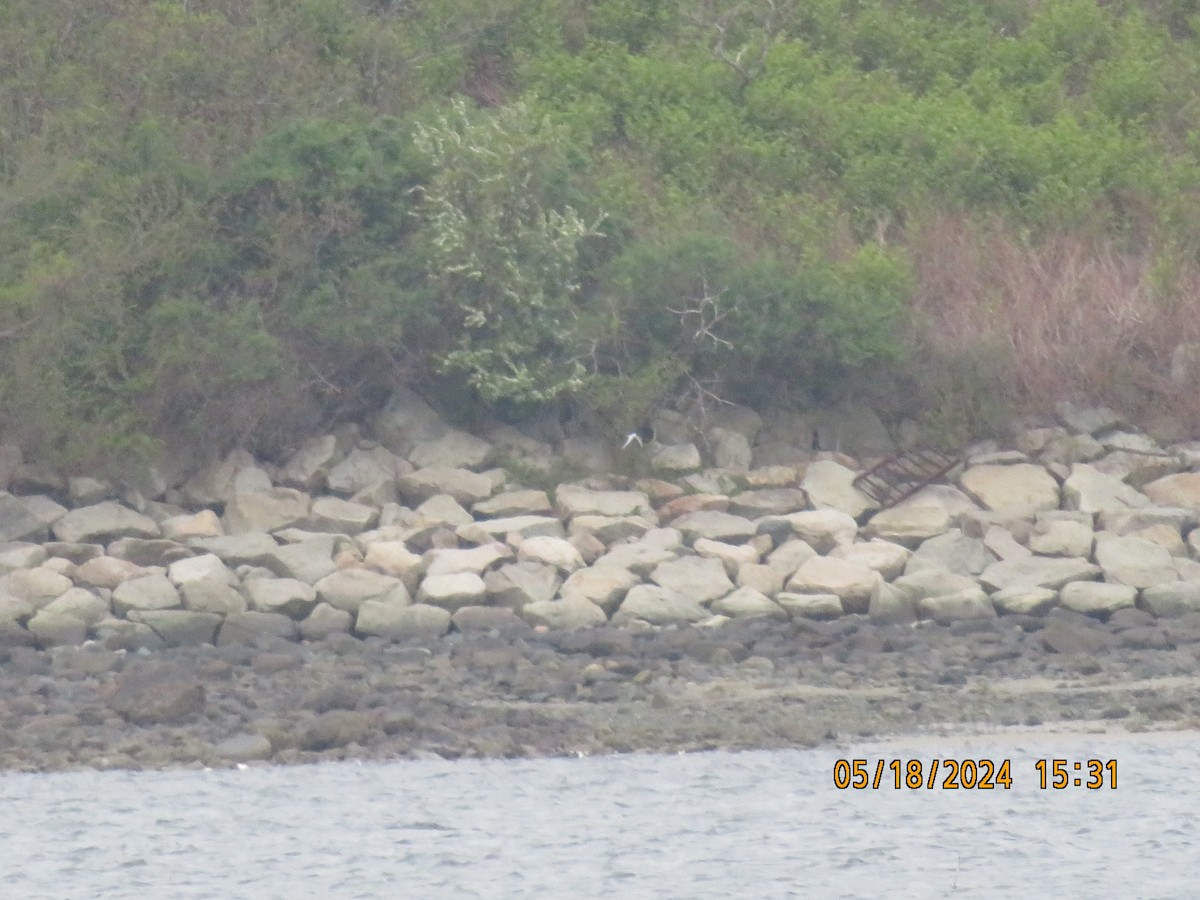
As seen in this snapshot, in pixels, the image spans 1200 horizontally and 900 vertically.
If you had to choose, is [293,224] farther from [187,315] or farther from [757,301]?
[757,301]

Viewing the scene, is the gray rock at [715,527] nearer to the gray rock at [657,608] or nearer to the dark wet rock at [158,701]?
the gray rock at [657,608]

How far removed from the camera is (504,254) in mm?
18500

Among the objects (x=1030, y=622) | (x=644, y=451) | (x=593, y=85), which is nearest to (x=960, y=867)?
(x=1030, y=622)

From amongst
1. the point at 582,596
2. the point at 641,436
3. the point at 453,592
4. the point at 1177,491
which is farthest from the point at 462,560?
the point at 1177,491

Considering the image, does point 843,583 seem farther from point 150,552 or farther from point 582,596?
point 150,552

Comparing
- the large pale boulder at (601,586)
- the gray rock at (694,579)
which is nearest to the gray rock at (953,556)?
the gray rock at (694,579)

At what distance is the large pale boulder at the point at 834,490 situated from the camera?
1798 cm

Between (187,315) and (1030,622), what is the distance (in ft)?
25.0

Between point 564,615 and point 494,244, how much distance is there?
4195mm

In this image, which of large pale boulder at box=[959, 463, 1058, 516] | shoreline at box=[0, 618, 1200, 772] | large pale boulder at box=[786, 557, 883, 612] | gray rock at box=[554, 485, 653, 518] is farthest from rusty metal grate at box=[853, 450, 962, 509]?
shoreline at box=[0, 618, 1200, 772]

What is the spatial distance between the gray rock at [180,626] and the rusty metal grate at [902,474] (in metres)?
6.01

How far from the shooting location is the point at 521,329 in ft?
61.5

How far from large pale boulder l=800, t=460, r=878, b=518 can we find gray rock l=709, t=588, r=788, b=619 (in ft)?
6.88

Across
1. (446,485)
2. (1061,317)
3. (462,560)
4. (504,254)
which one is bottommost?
(462,560)
